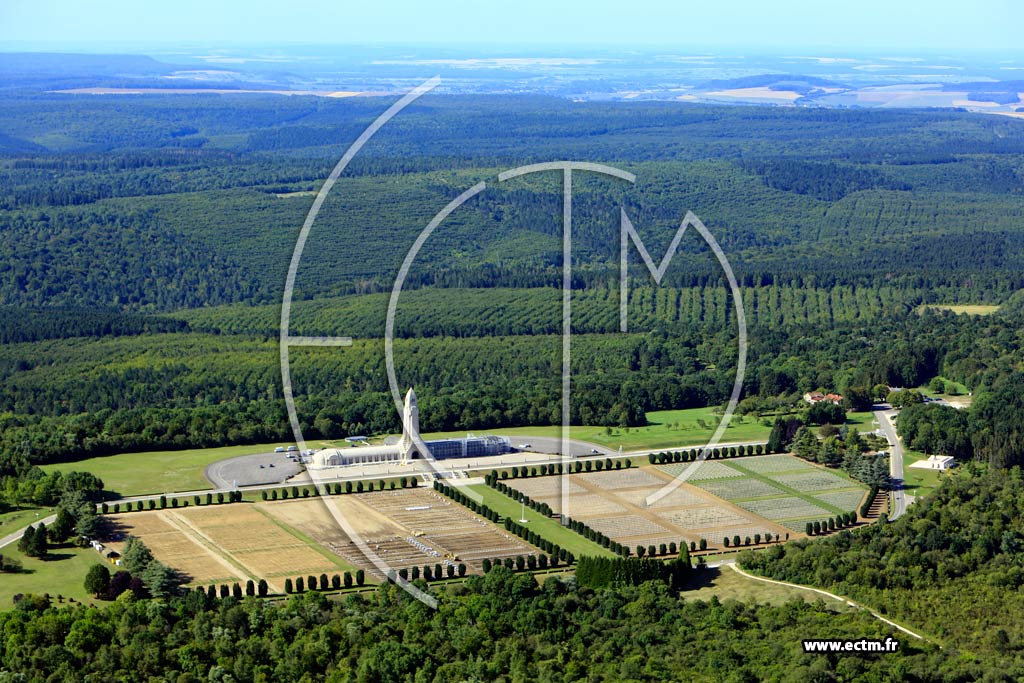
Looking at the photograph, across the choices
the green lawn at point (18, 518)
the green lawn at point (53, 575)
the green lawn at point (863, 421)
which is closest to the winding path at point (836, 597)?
the green lawn at point (53, 575)

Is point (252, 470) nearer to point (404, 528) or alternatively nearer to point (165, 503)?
point (165, 503)

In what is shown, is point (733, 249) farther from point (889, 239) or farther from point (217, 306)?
point (217, 306)

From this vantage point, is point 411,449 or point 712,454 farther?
point 712,454

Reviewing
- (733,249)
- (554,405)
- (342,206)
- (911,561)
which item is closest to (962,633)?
(911,561)

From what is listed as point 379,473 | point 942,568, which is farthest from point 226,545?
point 942,568

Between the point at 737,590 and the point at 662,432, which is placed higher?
the point at 737,590

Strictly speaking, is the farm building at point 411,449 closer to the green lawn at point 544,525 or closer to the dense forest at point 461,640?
the green lawn at point 544,525
